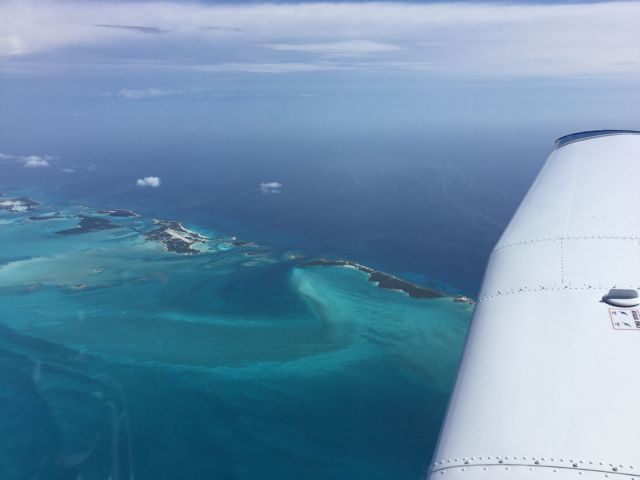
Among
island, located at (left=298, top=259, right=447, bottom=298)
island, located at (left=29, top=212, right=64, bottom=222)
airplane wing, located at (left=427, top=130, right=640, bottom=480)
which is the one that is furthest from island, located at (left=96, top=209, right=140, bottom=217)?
airplane wing, located at (left=427, top=130, right=640, bottom=480)

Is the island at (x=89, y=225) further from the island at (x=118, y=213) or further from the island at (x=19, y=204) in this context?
the island at (x=19, y=204)

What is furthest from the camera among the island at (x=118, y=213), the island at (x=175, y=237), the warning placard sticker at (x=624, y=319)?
the island at (x=118, y=213)

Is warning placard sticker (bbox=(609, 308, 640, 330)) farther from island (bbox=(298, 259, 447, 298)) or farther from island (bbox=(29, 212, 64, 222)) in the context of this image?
island (bbox=(29, 212, 64, 222))

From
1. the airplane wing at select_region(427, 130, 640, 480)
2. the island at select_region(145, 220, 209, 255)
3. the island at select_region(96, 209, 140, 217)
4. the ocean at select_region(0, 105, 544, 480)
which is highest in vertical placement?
the airplane wing at select_region(427, 130, 640, 480)

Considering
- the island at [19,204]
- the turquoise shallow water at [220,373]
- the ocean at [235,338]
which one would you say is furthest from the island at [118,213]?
the turquoise shallow water at [220,373]

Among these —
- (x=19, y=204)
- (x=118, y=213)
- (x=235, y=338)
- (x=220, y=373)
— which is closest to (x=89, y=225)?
(x=118, y=213)
